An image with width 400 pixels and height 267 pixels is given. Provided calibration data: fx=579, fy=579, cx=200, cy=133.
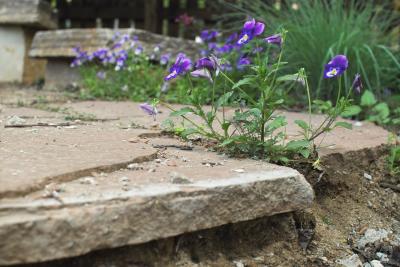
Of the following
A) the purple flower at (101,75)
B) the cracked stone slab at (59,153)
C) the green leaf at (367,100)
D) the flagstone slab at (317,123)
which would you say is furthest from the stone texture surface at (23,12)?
the cracked stone slab at (59,153)

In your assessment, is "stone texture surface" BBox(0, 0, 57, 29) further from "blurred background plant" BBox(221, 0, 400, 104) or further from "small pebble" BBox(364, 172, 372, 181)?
"small pebble" BBox(364, 172, 372, 181)

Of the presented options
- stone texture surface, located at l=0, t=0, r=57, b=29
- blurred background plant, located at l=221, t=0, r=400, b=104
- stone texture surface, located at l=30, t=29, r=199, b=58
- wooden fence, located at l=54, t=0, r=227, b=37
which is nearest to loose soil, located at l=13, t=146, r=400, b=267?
blurred background plant, located at l=221, t=0, r=400, b=104

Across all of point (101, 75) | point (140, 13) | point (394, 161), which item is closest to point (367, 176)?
point (394, 161)

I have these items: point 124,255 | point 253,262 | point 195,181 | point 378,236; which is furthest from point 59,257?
point 378,236

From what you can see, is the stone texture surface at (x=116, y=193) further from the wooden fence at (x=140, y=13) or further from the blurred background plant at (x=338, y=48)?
the wooden fence at (x=140, y=13)

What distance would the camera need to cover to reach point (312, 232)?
143 centimetres

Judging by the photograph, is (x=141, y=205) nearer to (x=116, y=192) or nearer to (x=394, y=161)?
(x=116, y=192)

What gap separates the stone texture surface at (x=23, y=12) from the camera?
4820mm

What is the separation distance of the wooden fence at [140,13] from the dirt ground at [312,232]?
3.96 meters

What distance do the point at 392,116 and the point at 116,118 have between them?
1447 mm

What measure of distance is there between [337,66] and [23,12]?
3.81 m

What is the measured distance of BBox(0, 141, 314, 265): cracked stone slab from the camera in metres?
0.96

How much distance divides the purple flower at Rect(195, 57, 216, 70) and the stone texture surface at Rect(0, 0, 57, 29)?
3581 millimetres

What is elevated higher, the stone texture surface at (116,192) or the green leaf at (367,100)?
the green leaf at (367,100)
